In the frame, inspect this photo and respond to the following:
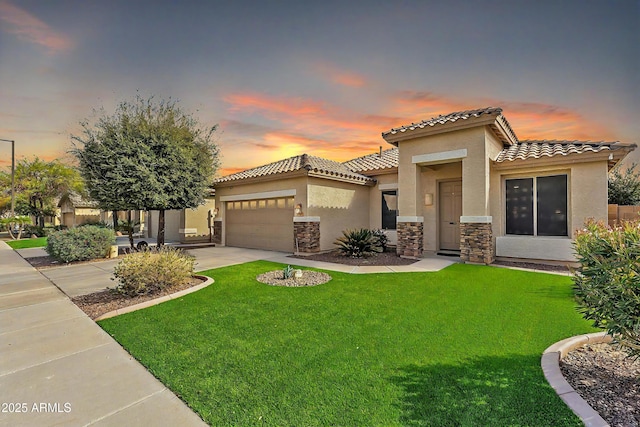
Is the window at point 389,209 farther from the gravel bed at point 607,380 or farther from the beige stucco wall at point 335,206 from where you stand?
the gravel bed at point 607,380

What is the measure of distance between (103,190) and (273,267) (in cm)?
772

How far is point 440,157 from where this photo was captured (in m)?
10.3

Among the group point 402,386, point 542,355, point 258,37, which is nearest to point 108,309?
point 402,386

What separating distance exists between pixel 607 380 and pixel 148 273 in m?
7.56

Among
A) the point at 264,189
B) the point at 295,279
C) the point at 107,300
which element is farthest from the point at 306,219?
the point at 107,300

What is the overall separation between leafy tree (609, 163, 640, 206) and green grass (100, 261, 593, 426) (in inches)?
568

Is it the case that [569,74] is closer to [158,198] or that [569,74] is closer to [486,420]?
[486,420]

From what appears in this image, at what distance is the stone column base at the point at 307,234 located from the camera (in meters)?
12.1

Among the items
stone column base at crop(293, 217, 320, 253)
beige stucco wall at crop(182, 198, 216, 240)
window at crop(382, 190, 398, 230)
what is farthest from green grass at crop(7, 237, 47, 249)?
window at crop(382, 190, 398, 230)

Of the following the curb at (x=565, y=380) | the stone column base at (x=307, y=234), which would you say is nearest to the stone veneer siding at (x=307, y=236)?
the stone column base at (x=307, y=234)

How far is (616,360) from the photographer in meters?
3.41

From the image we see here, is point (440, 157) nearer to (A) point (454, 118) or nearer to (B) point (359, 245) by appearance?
(A) point (454, 118)

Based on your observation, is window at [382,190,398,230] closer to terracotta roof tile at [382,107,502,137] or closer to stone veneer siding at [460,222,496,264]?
terracotta roof tile at [382,107,502,137]

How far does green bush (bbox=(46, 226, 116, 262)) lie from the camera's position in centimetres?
1056
